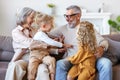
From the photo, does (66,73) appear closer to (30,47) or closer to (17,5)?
(30,47)

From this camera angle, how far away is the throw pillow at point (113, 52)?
9.81 feet

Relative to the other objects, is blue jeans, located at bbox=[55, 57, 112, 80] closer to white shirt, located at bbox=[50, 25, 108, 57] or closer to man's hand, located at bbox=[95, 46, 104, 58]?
man's hand, located at bbox=[95, 46, 104, 58]

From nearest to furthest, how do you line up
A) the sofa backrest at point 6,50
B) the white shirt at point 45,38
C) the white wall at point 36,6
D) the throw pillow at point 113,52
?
1. the white shirt at point 45,38
2. the throw pillow at point 113,52
3. the sofa backrest at point 6,50
4. the white wall at point 36,6

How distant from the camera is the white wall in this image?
5.88m

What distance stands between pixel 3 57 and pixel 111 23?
9.81ft

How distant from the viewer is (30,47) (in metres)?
2.84

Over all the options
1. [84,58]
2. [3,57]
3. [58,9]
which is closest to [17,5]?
[58,9]

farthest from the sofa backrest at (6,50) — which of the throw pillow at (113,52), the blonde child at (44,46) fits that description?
the throw pillow at (113,52)

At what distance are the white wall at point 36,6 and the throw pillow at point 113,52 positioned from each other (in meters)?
2.88

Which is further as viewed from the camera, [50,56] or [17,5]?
[17,5]

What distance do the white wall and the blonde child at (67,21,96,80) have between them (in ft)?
10.6

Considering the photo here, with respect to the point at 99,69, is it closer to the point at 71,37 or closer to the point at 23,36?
the point at 71,37

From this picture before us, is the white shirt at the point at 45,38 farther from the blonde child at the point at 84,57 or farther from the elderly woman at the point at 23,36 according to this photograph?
the blonde child at the point at 84,57

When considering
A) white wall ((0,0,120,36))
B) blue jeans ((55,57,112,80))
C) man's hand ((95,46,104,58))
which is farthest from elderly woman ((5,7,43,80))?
white wall ((0,0,120,36))
